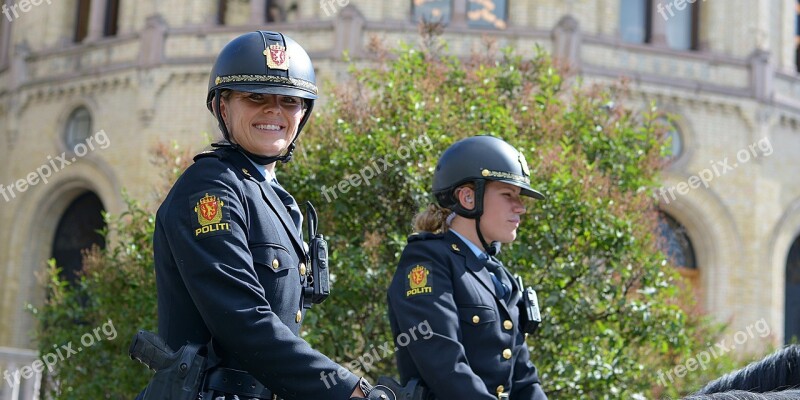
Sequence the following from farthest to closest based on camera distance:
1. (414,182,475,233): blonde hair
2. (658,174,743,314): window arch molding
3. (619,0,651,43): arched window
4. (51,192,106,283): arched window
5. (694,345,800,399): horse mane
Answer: (51,192,106,283): arched window, (619,0,651,43): arched window, (658,174,743,314): window arch molding, (414,182,475,233): blonde hair, (694,345,800,399): horse mane

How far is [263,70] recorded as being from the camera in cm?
378

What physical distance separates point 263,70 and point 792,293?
24249 mm

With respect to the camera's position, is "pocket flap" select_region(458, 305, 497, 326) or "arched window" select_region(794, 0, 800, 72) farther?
"arched window" select_region(794, 0, 800, 72)

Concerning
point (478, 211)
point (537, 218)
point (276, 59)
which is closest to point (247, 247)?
point (276, 59)

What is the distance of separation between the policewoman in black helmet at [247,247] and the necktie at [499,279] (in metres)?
1.42

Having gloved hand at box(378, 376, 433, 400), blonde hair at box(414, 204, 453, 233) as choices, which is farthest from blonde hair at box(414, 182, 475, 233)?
gloved hand at box(378, 376, 433, 400)

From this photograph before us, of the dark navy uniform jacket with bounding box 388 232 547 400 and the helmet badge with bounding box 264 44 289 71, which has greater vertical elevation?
the helmet badge with bounding box 264 44 289 71

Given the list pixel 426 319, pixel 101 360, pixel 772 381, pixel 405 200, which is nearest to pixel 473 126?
pixel 405 200

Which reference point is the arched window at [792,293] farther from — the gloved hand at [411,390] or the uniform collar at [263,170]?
the uniform collar at [263,170]

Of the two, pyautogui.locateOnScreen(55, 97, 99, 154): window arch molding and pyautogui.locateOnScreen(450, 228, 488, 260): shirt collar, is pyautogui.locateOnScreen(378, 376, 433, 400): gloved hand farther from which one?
pyautogui.locateOnScreen(55, 97, 99, 154): window arch molding

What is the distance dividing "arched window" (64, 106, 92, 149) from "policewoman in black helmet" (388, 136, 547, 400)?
71.4ft

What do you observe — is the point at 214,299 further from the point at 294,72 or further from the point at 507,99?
the point at 507,99

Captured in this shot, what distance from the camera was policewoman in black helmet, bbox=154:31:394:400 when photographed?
11.1ft

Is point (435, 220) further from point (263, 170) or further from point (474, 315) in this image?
point (263, 170)
